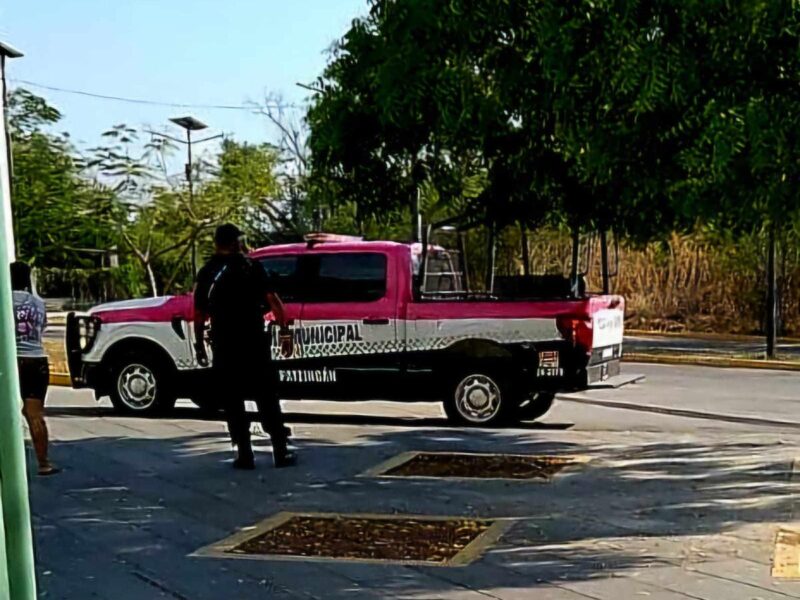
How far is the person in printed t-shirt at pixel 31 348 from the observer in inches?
348

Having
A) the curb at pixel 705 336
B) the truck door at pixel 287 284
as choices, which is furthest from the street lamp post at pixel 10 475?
the curb at pixel 705 336

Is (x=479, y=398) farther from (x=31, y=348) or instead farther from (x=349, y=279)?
(x=31, y=348)

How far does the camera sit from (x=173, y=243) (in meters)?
33.5

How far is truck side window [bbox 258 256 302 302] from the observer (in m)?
12.6

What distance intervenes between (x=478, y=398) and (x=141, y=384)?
3823 millimetres

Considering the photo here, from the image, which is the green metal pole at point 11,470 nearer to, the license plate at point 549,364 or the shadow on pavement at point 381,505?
the shadow on pavement at point 381,505

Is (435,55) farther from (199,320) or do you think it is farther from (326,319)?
(326,319)

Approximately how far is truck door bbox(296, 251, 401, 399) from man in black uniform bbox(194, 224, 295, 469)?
114 inches

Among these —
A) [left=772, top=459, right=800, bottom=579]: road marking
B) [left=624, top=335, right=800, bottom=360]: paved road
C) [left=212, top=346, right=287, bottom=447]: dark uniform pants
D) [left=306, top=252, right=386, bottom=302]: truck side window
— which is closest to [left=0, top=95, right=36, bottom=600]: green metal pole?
[left=772, top=459, right=800, bottom=579]: road marking

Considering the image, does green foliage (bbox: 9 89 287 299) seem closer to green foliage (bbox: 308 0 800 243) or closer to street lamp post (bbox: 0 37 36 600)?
green foliage (bbox: 308 0 800 243)

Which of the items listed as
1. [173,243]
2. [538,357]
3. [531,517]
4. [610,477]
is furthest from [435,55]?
[173,243]

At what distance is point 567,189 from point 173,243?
26.0m

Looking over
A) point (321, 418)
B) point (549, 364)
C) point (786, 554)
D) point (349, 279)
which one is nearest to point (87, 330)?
point (321, 418)

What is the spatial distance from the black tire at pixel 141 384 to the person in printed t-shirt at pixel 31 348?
3862 millimetres
